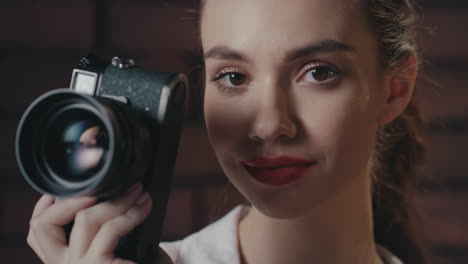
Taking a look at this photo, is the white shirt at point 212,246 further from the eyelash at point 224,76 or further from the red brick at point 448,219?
the red brick at point 448,219

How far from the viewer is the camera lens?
0.55 m

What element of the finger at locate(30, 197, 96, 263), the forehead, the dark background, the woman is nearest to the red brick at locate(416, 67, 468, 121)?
the dark background

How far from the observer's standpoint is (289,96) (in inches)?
24.8

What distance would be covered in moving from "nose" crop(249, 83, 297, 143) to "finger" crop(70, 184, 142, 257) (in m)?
0.13

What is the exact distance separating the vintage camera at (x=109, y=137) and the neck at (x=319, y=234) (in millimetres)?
157

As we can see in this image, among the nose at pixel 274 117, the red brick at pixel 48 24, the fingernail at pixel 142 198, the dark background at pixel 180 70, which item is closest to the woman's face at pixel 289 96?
the nose at pixel 274 117

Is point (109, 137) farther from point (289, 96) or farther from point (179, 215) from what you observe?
point (179, 215)

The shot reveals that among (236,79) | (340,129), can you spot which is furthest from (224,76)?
(340,129)

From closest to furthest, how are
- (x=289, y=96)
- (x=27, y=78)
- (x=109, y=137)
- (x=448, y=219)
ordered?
(x=109, y=137) → (x=289, y=96) → (x=27, y=78) → (x=448, y=219)

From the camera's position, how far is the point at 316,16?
626 mm

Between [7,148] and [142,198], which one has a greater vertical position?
[142,198]

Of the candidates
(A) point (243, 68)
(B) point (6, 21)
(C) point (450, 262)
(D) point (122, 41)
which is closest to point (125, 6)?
(D) point (122, 41)

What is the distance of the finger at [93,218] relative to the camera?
1.88 ft

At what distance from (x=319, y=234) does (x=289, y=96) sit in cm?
18
